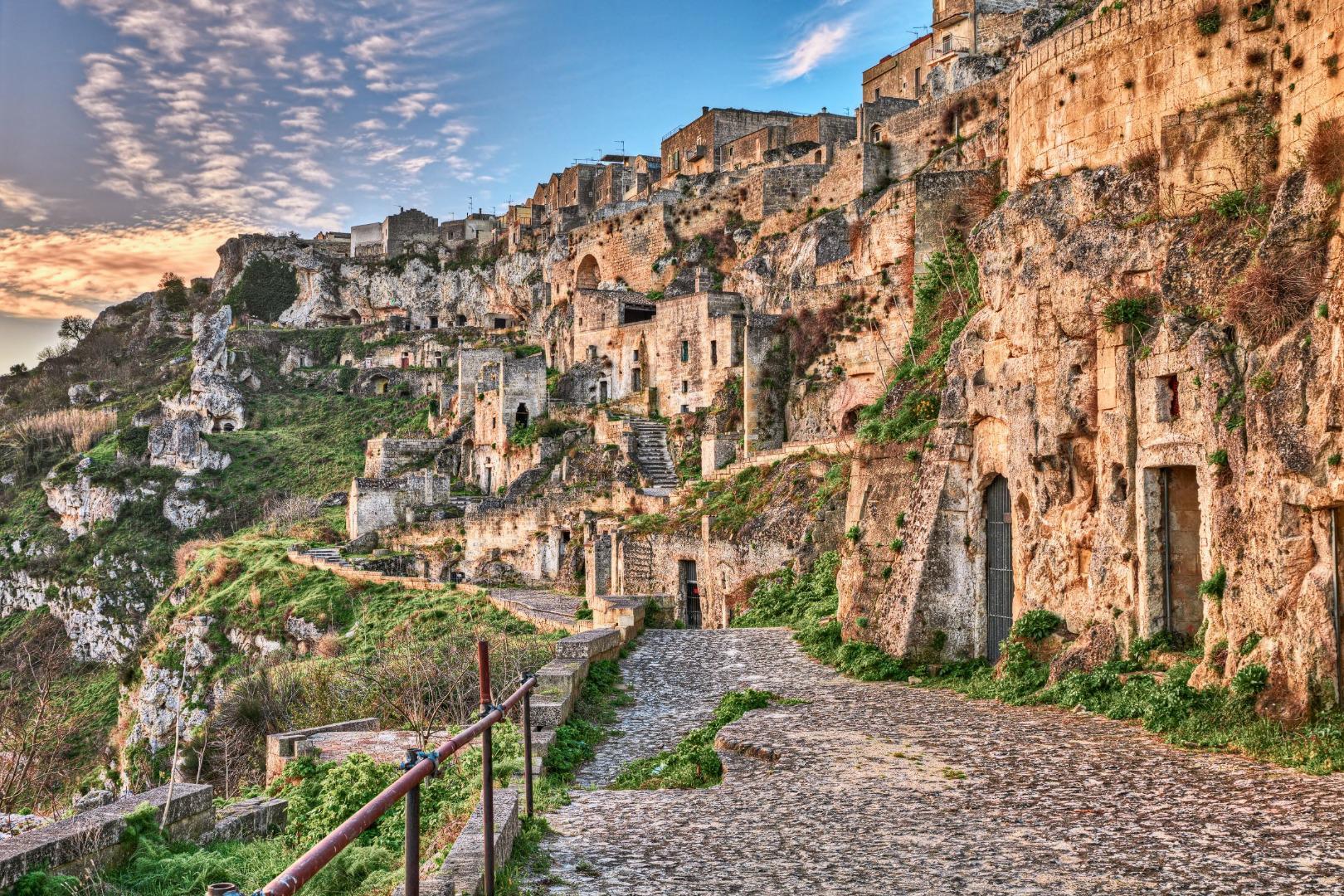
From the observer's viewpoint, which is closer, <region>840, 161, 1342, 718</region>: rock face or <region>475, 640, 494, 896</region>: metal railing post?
<region>475, 640, 494, 896</region>: metal railing post

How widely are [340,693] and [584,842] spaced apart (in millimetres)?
14290

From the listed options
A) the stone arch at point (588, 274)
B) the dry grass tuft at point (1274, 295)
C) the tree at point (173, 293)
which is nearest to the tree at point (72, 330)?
the tree at point (173, 293)

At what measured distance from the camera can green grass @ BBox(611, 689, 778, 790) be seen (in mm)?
10547

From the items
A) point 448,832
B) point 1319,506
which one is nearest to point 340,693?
point 448,832

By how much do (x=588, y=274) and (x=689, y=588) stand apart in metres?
Result: 40.3

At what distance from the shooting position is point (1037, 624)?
1437 cm

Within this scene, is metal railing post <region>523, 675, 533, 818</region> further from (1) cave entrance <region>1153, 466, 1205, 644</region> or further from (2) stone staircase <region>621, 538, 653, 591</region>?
(2) stone staircase <region>621, 538, 653, 591</region>

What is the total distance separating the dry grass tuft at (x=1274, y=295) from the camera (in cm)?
1066

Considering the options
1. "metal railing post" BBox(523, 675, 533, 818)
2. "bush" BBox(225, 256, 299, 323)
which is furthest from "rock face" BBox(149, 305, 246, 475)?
"metal railing post" BBox(523, 675, 533, 818)

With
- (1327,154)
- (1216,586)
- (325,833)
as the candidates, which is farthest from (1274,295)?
(325,833)

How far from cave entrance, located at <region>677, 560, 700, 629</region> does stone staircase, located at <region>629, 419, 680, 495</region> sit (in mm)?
10586

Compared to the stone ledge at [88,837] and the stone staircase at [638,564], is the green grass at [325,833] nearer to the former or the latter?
the stone ledge at [88,837]

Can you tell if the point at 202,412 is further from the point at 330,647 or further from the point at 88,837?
the point at 88,837

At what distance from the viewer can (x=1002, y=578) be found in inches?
634
